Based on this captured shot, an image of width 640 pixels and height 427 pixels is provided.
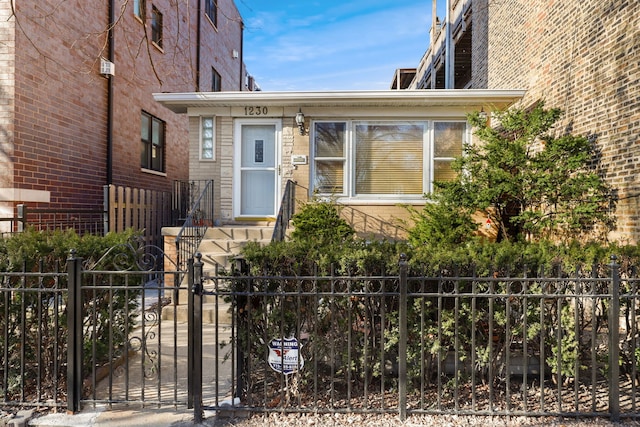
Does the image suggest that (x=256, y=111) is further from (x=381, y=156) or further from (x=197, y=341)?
(x=197, y=341)

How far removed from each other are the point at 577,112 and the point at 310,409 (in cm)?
682

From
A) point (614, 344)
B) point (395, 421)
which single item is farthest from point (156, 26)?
point (614, 344)

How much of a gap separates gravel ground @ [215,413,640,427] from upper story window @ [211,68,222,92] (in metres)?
14.9

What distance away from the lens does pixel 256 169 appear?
859 centimetres

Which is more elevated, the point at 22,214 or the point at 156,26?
the point at 156,26

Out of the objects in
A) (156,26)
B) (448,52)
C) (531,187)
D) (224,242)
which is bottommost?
(224,242)

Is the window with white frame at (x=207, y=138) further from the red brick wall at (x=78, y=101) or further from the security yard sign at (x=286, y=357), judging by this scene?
the security yard sign at (x=286, y=357)

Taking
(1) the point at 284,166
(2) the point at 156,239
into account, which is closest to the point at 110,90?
(2) the point at 156,239

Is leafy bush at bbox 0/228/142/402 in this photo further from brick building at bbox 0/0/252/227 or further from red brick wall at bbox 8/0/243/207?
red brick wall at bbox 8/0/243/207

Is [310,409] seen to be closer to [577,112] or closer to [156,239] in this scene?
[577,112]

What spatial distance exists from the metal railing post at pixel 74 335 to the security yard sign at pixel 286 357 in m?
1.57

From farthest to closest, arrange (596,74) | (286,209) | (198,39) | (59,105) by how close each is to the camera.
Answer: (198,39) → (286,209) → (59,105) → (596,74)

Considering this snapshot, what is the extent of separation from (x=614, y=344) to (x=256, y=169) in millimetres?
7039

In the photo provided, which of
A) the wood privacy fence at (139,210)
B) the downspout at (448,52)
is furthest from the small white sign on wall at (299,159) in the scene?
the downspout at (448,52)
